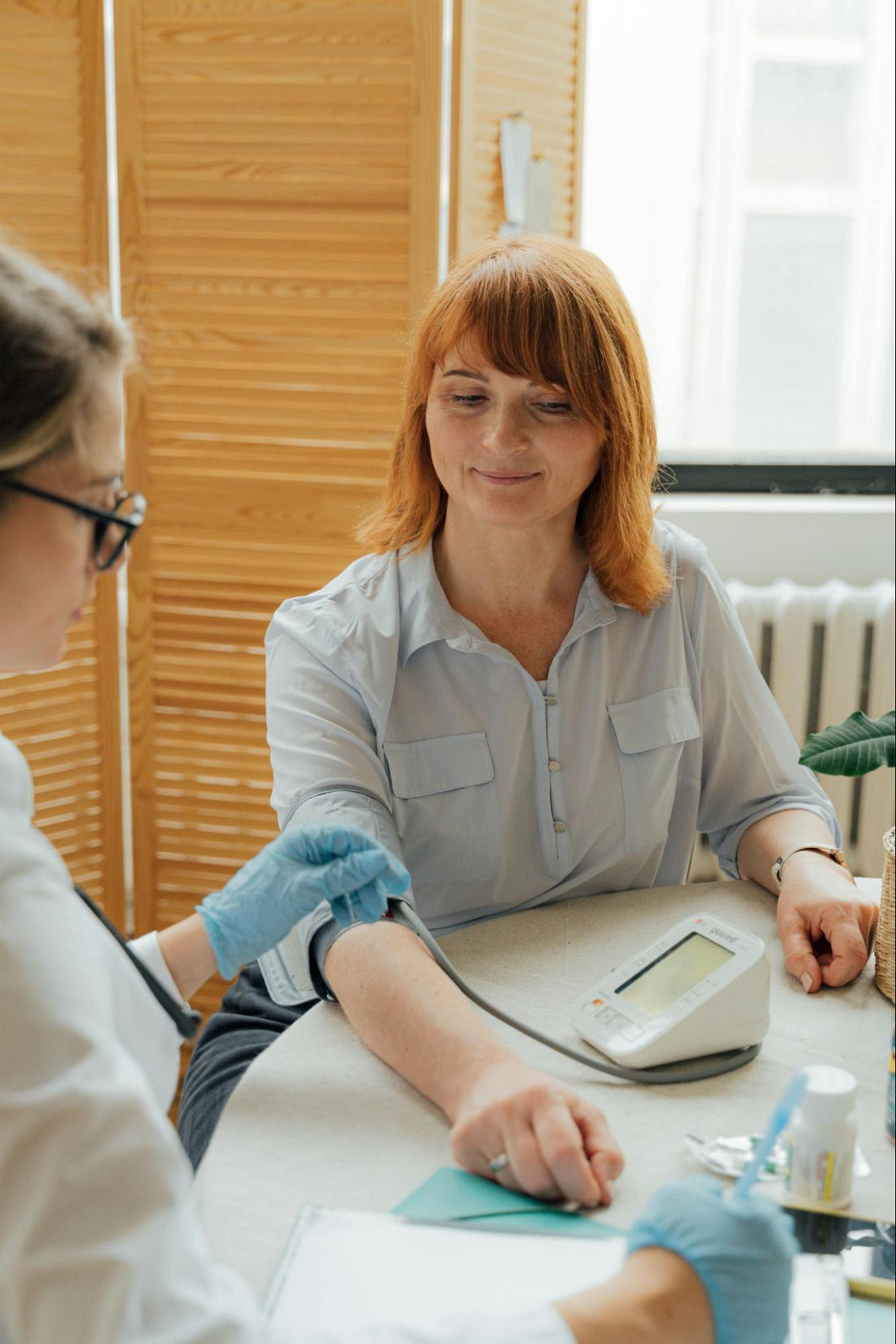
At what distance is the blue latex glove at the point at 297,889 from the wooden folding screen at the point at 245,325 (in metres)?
1.22

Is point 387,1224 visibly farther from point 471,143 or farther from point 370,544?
point 471,143

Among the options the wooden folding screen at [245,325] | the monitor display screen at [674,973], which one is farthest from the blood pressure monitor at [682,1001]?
the wooden folding screen at [245,325]

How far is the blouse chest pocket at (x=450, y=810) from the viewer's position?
150 cm

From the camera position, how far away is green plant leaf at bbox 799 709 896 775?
1.17 m

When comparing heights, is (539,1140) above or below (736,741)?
below

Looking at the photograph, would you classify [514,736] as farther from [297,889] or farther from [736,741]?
[297,889]

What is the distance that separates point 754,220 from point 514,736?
5.75ft

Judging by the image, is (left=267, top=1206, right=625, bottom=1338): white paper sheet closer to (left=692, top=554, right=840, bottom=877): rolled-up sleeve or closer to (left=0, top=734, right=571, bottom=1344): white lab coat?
(left=0, top=734, right=571, bottom=1344): white lab coat

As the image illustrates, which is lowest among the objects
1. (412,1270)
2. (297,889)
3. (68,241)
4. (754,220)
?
(412,1270)

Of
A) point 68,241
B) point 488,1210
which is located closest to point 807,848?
point 488,1210

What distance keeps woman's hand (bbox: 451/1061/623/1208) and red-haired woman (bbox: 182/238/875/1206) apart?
385 millimetres

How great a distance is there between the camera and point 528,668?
1.58 meters

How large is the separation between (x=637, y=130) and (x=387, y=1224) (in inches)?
95.8

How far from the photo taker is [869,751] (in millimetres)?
1177
